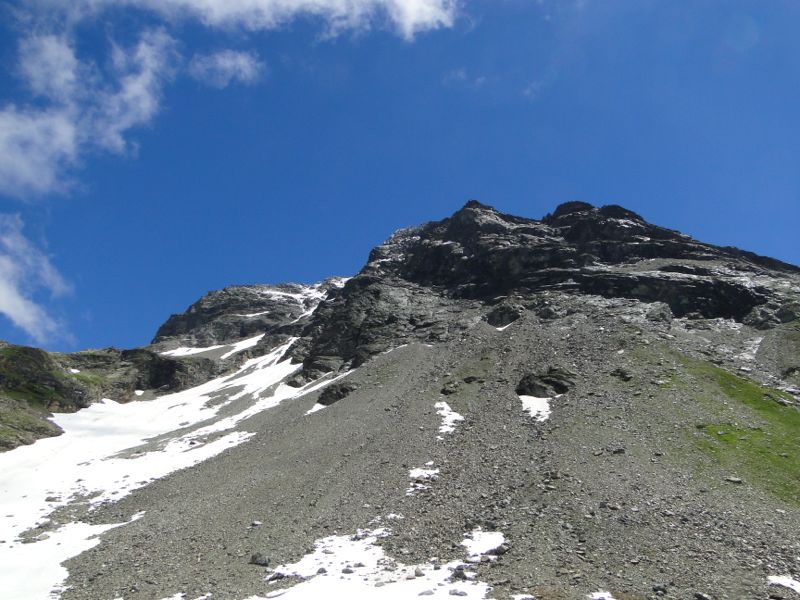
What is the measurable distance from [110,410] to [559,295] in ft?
281

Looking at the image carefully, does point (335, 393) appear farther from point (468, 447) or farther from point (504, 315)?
point (504, 315)

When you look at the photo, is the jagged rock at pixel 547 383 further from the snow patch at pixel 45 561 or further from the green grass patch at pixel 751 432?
the snow patch at pixel 45 561

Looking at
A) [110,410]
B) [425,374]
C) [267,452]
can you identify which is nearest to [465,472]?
[267,452]

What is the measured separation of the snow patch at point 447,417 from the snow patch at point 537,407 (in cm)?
694

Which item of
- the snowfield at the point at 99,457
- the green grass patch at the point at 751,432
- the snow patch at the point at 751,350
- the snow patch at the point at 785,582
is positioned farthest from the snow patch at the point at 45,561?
the snow patch at the point at 751,350

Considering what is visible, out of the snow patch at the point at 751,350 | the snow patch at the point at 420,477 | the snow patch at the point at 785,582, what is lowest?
the snow patch at the point at 785,582

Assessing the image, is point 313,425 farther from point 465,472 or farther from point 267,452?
point 465,472

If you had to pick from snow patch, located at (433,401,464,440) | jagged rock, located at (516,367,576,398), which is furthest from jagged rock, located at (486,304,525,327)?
snow patch, located at (433,401,464,440)

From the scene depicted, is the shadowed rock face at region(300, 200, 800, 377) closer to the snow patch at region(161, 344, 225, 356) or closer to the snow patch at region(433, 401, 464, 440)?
the snow patch at region(433, 401, 464, 440)

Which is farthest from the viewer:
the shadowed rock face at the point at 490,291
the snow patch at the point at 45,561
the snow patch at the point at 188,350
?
the snow patch at the point at 188,350

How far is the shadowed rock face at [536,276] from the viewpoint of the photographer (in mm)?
90250

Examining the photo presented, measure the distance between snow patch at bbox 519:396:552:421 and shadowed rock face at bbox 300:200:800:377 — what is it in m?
29.7

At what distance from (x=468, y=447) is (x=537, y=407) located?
1230 centimetres

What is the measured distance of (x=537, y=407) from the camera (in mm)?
57000
